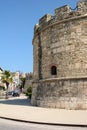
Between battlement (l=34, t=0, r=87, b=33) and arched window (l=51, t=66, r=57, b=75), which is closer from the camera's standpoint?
battlement (l=34, t=0, r=87, b=33)

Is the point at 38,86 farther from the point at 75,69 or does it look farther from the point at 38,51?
the point at 75,69

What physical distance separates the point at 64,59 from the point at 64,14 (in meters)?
2.60

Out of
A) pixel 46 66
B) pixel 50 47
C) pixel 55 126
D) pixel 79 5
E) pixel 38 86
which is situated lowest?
pixel 55 126

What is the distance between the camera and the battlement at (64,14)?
1482 cm

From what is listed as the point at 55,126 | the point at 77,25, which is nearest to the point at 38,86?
the point at 77,25

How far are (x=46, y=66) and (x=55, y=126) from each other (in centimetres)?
751

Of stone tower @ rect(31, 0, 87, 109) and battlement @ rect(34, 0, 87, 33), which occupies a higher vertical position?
battlement @ rect(34, 0, 87, 33)

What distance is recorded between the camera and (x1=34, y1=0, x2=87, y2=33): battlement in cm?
1482

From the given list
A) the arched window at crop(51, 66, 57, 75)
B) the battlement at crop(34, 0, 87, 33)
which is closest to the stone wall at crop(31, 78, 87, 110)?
the arched window at crop(51, 66, 57, 75)

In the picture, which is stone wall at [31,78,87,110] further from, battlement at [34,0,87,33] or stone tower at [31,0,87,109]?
battlement at [34,0,87,33]

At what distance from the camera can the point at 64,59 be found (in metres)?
15.1

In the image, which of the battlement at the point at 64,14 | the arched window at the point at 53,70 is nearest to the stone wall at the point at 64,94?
the arched window at the point at 53,70

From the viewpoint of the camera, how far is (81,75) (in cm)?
1427

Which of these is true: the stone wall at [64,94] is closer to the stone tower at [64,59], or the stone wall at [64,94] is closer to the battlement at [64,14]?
the stone tower at [64,59]
